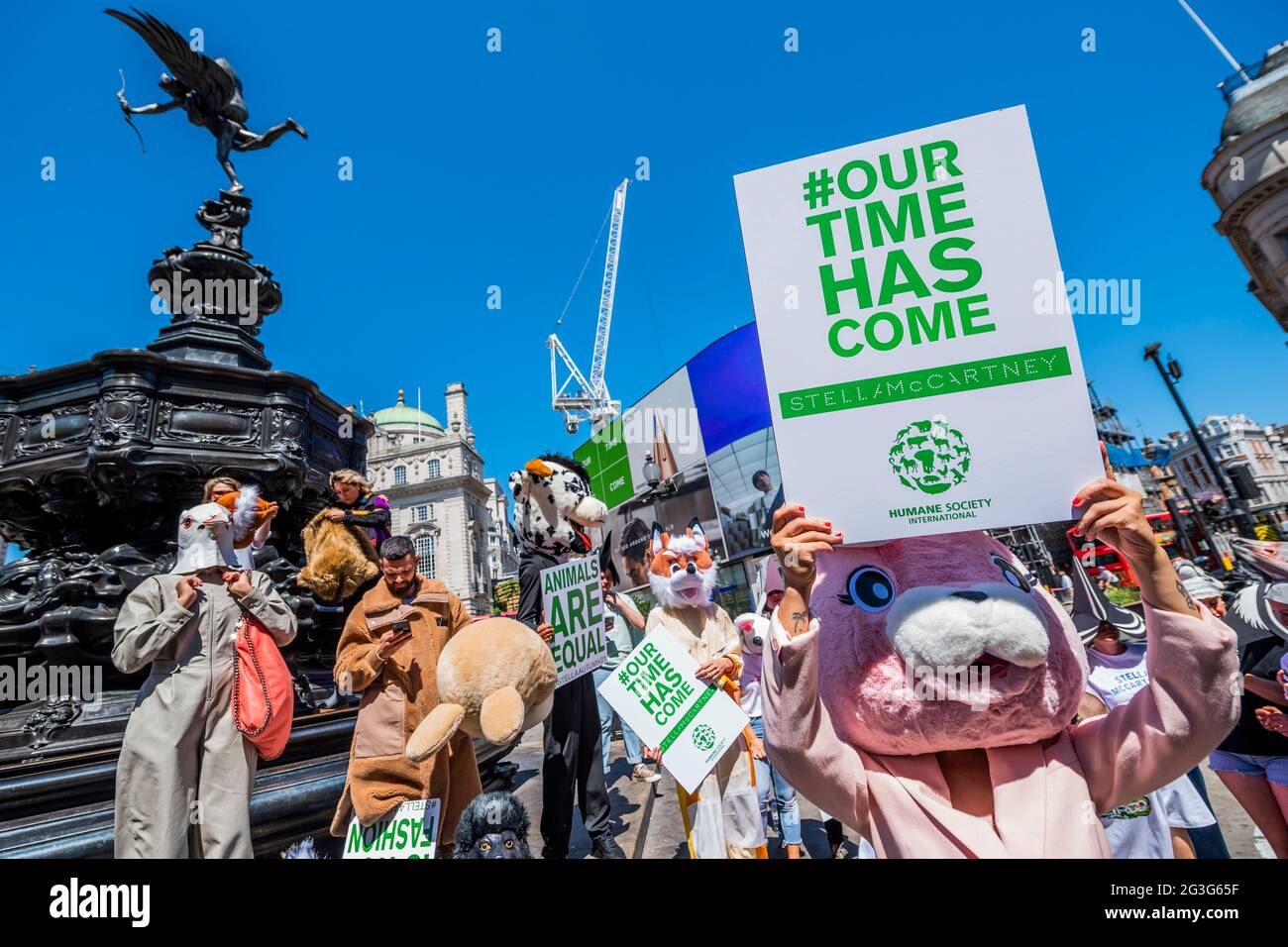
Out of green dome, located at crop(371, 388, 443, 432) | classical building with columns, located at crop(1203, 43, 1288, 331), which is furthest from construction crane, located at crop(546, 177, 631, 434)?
classical building with columns, located at crop(1203, 43, 1288, 331)

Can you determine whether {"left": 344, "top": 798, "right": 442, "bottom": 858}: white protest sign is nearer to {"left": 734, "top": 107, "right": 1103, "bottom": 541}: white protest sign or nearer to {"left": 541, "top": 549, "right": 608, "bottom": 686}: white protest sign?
{"left": 541, "top": 549, "right": 608, "bottom": 686}: white protest sign

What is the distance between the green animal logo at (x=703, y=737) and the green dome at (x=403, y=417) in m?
69.2

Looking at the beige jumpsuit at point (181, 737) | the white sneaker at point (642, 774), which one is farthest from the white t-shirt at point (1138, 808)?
the beige jumpsuit at point (181, 737)

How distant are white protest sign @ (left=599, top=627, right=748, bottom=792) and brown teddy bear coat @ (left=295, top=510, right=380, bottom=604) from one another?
2.36 meters

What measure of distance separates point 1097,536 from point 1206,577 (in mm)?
3935

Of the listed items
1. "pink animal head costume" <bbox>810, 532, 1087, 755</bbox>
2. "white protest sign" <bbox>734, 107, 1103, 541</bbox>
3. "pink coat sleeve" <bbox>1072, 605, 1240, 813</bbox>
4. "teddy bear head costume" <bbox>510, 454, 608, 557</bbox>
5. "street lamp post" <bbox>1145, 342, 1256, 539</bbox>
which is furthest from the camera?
"street lamp post" <bbox>1145, 342, 1256, 539</bbox>

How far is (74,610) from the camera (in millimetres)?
4930

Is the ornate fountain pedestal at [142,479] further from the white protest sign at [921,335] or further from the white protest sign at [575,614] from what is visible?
the white protest sign at [921,335]

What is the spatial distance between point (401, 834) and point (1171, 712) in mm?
2941

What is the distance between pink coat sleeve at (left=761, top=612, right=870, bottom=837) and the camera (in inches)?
65.4

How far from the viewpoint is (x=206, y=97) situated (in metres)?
8.12
